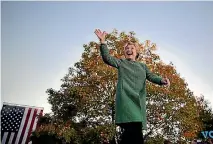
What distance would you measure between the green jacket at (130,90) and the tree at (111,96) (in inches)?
513

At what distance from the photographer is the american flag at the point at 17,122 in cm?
2145

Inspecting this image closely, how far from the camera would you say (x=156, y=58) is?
65.0 ft

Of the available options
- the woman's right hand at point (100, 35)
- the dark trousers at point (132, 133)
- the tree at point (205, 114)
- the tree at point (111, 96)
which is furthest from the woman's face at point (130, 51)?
the tree at point (205, 114)

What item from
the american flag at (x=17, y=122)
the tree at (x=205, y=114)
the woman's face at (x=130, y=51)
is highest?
the tree at (x=205, y=114)

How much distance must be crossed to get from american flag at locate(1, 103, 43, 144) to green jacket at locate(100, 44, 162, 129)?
18.3 metres

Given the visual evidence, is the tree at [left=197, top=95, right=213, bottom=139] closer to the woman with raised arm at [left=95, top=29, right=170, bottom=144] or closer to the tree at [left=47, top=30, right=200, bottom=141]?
the tree at [left=47, top=30, right=200, bottom=141]

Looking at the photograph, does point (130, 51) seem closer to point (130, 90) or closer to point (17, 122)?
point (130, 90)

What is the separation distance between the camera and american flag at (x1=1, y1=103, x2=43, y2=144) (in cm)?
2145

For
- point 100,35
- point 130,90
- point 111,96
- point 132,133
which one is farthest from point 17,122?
point 132,133

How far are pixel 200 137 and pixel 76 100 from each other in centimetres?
1671

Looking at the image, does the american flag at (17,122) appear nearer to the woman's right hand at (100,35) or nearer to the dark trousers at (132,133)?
the woman's right hand at (100,35)

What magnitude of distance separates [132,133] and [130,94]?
1.98ft

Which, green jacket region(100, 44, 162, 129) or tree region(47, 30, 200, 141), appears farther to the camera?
tree region(47, 30, 200, 141)

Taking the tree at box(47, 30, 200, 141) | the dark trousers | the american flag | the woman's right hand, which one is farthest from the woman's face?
the american flag
